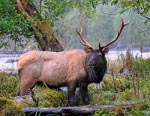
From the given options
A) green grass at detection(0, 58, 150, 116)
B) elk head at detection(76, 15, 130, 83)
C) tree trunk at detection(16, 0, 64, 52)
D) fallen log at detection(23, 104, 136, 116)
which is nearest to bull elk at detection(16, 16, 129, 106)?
elk head at detection(76, 15, 130, 83)

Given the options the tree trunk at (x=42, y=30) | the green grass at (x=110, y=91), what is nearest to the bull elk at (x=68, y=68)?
the green grass at (x=110, y=91)

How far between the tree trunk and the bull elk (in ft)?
8.25

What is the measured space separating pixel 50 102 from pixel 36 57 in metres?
1.55

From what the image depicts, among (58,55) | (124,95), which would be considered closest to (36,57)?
(58,55)

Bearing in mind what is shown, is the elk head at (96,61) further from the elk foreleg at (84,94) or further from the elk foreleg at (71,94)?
the elk foreleg at (71,94)

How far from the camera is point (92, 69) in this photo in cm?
866

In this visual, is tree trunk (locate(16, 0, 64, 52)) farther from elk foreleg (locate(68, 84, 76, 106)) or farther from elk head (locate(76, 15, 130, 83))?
elk foreleg (locate(68, 84, 76, 106))

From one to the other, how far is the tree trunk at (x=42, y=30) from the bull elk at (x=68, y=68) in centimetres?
251

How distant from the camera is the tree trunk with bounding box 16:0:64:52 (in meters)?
11.7

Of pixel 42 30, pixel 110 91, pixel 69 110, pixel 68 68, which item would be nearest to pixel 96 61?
pixel 68 68

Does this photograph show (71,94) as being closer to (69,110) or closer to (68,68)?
(68,68)

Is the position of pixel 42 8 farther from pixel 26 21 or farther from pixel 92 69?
pixel 92 69

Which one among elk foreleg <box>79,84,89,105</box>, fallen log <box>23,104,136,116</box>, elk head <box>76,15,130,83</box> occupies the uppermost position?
elk head <box>76,15,130,83</box>

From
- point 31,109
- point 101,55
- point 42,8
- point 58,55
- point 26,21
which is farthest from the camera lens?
point 42,8
